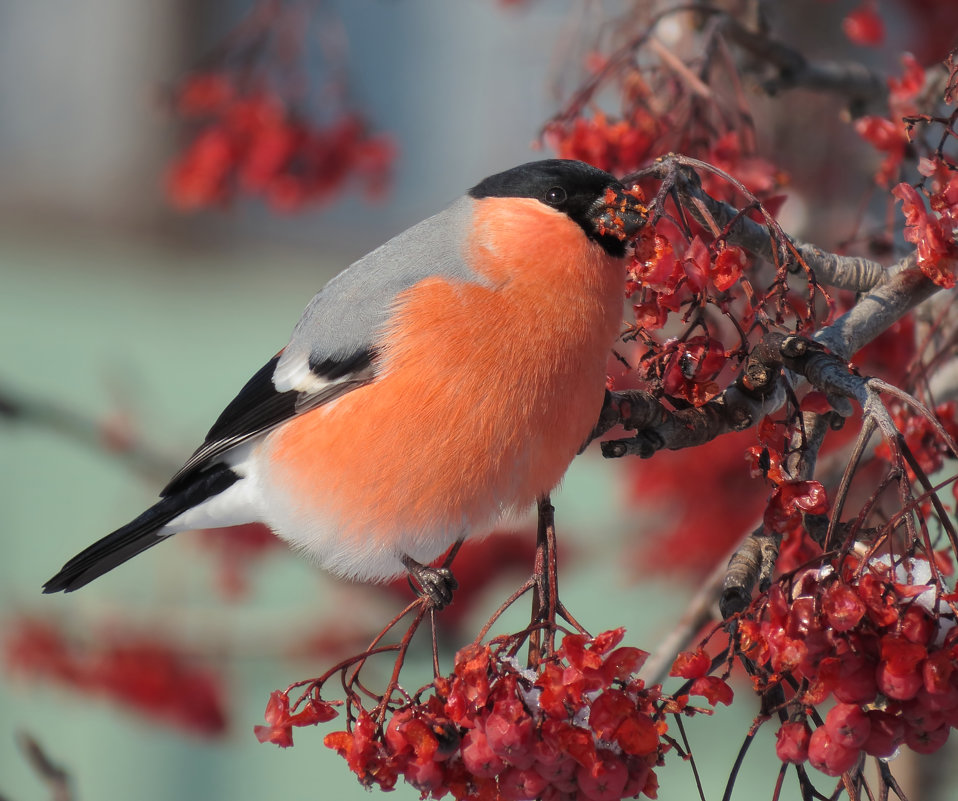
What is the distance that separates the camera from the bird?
4.18 feet

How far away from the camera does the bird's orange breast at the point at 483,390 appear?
4.17 feet

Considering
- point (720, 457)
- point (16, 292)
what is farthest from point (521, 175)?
point (16, 292)

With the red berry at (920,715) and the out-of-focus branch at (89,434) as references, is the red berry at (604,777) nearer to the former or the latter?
the red berry at (920,715)

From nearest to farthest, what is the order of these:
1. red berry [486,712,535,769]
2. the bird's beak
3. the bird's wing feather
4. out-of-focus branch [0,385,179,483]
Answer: red berry [486,712,535,769]
the bird's beak
the bird's wing feather
out-of-focus branch [0,385,179,483]

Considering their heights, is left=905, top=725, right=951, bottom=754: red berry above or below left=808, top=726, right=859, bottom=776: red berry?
below

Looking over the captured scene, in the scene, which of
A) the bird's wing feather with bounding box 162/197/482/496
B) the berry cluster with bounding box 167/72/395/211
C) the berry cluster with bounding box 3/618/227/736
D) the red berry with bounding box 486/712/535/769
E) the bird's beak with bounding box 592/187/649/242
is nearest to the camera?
the red berry with bounding box 486/712/535/769

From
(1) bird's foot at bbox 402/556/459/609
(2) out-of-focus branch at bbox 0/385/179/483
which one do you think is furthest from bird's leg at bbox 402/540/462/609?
(2) out-of-focus branch at bbox 0/385/179/483

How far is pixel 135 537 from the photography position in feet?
5.22

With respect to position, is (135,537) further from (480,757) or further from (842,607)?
(842,607)

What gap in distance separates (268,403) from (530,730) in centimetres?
77

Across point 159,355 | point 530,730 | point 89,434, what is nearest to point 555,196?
point 530,730

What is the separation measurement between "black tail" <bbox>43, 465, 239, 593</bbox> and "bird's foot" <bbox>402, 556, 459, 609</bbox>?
374mm

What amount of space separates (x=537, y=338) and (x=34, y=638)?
1887 millimetres

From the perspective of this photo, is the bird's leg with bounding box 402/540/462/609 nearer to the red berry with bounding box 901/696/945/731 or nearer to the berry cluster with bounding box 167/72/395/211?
the red berry with bounding box 901/696/945/731
